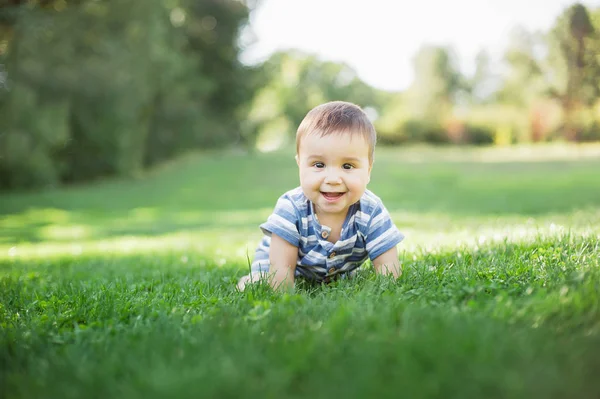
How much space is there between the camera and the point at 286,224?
3660mm

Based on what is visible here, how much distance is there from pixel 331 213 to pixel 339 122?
0.69 m

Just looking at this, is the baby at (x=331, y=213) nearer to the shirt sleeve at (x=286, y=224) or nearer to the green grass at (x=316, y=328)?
the shirt sleeve at (x=286, y=224)

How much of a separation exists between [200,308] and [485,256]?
209 cm

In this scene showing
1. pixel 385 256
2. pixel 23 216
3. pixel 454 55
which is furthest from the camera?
pixel 454 55

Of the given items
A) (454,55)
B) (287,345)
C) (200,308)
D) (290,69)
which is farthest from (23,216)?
(290,69)

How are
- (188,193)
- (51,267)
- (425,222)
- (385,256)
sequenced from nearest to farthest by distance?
(385,256), (51,267), (425,222), (188,193)

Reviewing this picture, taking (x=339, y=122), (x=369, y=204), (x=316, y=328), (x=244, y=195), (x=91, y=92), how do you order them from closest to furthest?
(x=316, y=328) < (x=339, y=122) < (x=369, y=204) < (x=244, y=195) < (x=91, y=92)

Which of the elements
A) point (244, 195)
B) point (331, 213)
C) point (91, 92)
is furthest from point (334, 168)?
point (91, 92)

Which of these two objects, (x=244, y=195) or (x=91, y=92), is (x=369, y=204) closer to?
(x=244, y=195)

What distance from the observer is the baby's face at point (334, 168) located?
3361 millimetres

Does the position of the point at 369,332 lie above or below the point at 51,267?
above

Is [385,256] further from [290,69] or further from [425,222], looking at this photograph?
[290,69]

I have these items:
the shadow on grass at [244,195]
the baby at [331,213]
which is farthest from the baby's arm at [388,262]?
the shadow on grass at [244,195]

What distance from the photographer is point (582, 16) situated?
20.5ft
